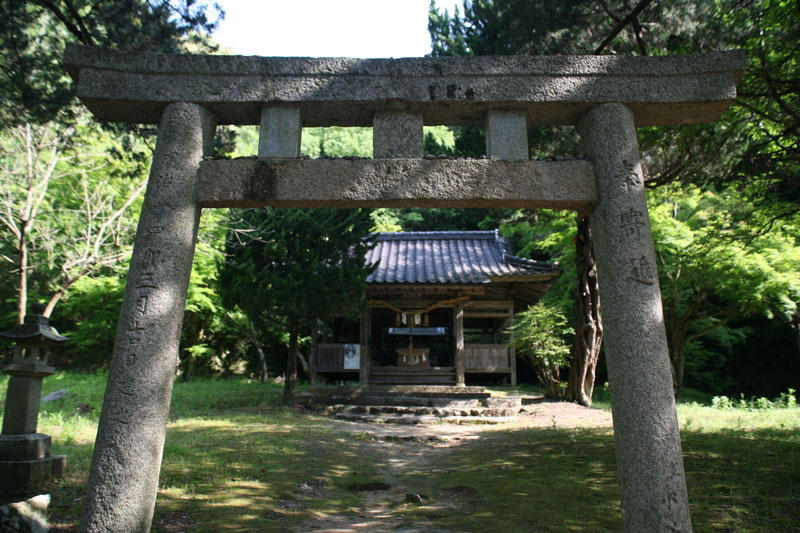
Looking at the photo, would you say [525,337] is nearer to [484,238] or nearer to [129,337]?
[484,238]

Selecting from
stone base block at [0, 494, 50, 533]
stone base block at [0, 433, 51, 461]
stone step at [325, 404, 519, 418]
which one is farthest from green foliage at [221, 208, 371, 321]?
stone base block at [0, 494, 50, 533]

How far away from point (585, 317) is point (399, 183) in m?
8.58

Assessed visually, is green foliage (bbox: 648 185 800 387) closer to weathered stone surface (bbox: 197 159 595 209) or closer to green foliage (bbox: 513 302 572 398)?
green foliage (bbox: 513 302 572 398)

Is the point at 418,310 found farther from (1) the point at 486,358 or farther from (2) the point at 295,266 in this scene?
(2) the point at 295,266

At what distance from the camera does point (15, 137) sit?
8625 millimetres

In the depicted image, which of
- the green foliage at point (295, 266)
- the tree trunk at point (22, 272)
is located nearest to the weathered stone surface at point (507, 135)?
the green foliage at point (295, 266)

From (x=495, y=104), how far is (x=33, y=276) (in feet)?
47.2

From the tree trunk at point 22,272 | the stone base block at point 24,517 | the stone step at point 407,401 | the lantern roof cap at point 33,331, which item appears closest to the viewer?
the stone base block at point 24,517

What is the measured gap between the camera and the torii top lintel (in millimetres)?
3744

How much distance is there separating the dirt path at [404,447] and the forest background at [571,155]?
332 cm

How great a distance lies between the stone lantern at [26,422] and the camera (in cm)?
475

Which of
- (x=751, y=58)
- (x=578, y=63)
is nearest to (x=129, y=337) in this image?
(x=578, y=63)

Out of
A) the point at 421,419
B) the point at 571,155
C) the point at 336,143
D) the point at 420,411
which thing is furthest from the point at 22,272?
the point at 336,143

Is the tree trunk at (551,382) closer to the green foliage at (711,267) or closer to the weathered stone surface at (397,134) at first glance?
the green foliage at (711,267)
